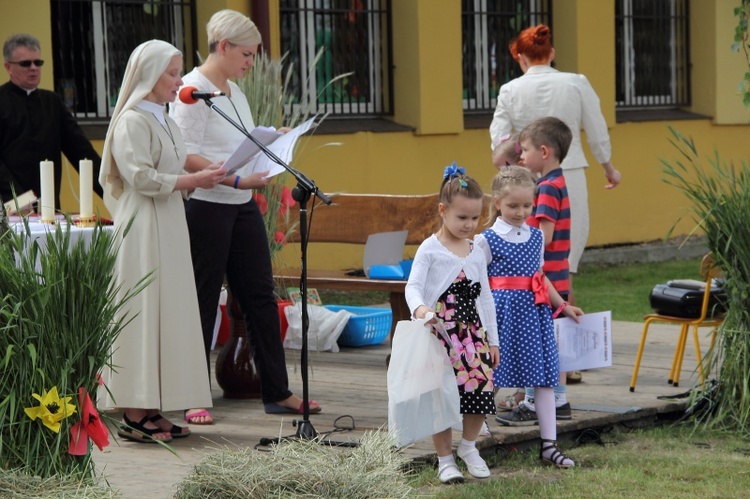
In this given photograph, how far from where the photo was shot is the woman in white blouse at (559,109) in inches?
321

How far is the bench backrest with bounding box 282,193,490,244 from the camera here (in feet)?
29.6

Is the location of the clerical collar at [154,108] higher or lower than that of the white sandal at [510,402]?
higher

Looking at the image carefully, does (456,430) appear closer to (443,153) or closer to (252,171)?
(252,171)

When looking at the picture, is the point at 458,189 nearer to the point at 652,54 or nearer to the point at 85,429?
the point at 85,429

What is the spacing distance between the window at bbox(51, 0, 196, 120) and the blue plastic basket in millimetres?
3372

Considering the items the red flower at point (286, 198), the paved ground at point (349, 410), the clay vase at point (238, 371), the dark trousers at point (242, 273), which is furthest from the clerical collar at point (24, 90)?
the paved ground at point (349, 410)

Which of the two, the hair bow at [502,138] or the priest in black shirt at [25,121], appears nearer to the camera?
the hair bow at [502,138]

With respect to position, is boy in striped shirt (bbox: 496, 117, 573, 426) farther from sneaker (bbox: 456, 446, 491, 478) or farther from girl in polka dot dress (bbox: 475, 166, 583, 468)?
sneaker (bbox: 456, 446, 491, 478)

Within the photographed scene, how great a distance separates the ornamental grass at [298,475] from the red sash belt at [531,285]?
162 cm

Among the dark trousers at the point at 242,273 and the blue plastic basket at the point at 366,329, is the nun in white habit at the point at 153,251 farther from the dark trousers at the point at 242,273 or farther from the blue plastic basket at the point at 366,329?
the blue plastic basket at the point at 366,329

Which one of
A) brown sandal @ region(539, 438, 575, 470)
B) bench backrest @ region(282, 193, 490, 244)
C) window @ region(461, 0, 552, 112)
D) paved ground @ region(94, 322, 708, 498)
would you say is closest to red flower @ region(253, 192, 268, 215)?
bench backrest @ region(282, 193, 490, 244)

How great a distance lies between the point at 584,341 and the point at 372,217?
2945 millimetres

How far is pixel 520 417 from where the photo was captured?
6625 millimetres

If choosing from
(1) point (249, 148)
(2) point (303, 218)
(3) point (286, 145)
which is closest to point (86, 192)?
(1) point (249, 148)
